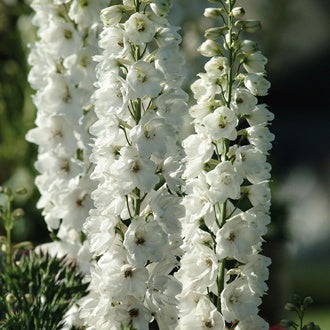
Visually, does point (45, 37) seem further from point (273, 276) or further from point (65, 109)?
point (273, 276)

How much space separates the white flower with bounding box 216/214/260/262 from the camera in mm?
1364

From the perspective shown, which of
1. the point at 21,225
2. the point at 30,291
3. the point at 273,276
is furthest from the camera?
the point at 21,225

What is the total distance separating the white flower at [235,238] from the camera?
4.48 feet

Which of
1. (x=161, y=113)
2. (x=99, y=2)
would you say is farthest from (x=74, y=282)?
(x=99, y=2)

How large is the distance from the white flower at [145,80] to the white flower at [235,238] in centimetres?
24

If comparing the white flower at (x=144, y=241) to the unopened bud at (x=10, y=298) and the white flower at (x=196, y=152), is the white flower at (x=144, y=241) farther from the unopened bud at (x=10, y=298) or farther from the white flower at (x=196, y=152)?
the unopened bud at (x=10, y=298)

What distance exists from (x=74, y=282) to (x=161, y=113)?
14.3 inches

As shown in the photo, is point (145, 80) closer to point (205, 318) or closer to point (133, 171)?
point (133, 171)

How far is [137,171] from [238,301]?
0.89 ft

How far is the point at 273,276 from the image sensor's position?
2.82 metres

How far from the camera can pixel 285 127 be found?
6.71 meters

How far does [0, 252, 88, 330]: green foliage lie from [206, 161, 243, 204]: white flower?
1.04 feet

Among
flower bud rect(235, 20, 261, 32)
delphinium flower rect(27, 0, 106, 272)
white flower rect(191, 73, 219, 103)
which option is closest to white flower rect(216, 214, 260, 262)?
white flower rect(191, 73, 219, 103)

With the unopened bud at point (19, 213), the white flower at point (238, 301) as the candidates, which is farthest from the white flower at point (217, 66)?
the unopened bud at point (19, 213)
